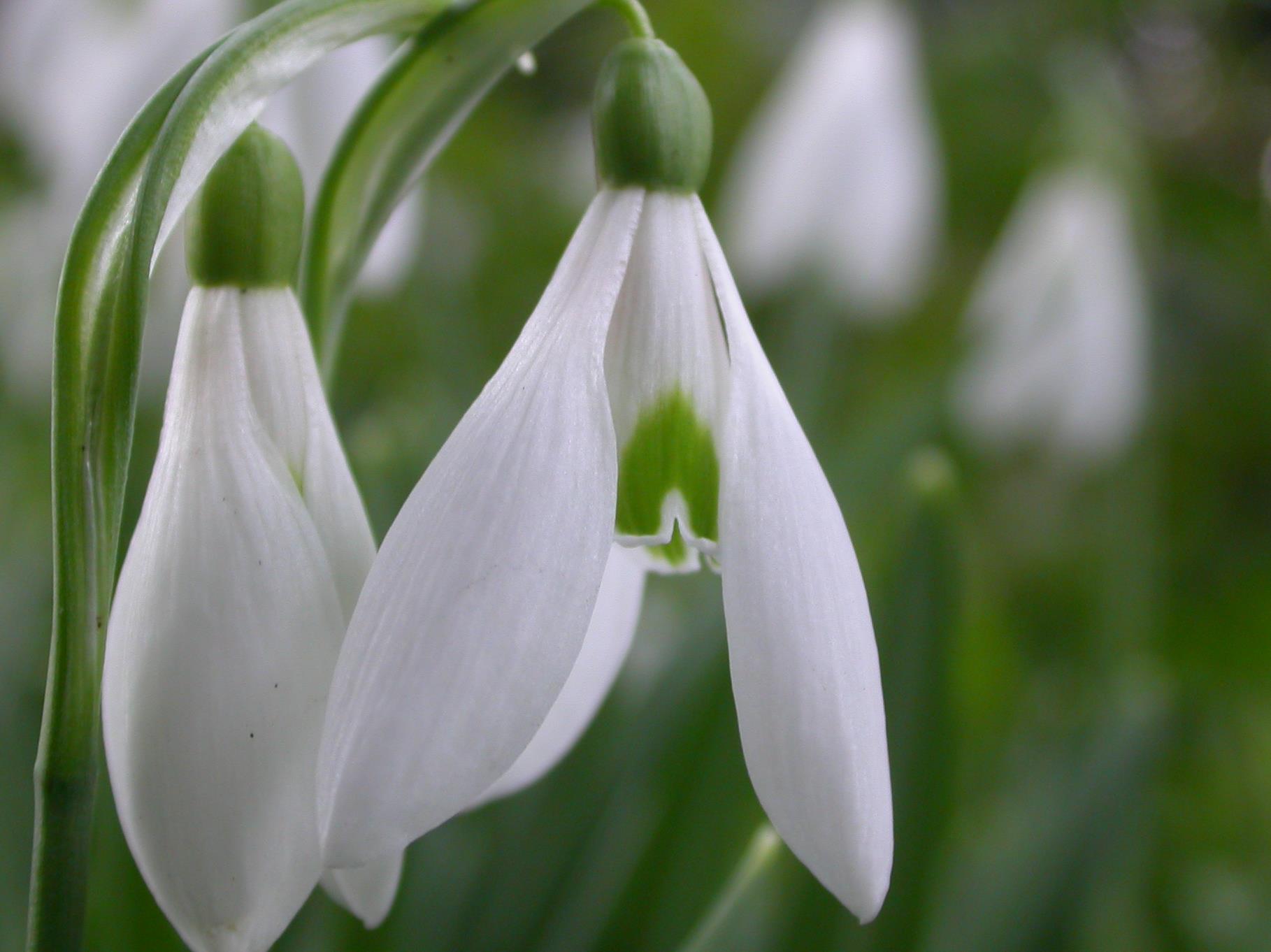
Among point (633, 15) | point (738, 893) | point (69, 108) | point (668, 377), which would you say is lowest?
point (738, 893)

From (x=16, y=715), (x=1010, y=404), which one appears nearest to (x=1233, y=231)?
(x=1010, y=404)

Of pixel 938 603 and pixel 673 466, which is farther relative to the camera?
pixel 938 603

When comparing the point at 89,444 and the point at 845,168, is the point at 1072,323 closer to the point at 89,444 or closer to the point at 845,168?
the point at 845,168

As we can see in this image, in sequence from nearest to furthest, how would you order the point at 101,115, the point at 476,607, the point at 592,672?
the point at 476,607 < the point at 592,672 < the point at 101,115

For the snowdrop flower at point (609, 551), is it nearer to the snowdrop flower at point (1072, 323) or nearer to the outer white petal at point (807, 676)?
the outer white petal at point (807, 676)

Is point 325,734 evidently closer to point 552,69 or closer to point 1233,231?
point 1233,231

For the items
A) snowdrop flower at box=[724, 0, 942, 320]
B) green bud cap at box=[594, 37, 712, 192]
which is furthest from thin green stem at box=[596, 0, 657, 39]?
snowdrop flower at box=[724, 0, 942, 320]

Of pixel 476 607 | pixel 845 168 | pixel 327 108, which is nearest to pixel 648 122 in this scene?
pixel 476 607
